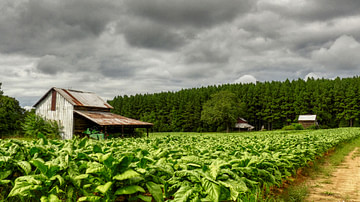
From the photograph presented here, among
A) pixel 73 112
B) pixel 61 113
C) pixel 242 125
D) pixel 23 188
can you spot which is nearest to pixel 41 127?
pixel 61 113

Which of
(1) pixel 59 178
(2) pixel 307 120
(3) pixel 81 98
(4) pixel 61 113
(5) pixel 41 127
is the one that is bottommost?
(2) pixel 307 120

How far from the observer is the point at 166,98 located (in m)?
82.9

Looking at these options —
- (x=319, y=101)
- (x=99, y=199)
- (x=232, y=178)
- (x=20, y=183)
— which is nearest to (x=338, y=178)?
(x=232, y=178)

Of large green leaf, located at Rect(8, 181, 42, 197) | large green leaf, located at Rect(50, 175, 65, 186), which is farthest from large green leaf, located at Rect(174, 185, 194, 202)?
large green leaf, located at Rect(8, 181, 42, 197)

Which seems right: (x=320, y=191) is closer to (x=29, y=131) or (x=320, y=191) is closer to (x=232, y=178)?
(x=232, y=178)

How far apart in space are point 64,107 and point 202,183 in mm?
28289

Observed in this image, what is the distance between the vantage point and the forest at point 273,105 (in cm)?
6894

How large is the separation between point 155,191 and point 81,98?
29.6m

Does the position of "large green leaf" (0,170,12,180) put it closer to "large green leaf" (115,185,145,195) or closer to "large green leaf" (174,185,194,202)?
"large green leaf" (115,185,145,195)

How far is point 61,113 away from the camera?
28.3 m

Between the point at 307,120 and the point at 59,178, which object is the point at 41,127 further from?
the point at 307,120

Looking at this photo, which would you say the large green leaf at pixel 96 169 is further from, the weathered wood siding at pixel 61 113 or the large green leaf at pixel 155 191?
the weathered wood siding at pixel 61 113

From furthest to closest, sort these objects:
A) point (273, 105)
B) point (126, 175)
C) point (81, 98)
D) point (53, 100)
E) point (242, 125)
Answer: point (273, 105) → point (242, 125) → point (81, 98) → point (53, 100) → point (126, 175)

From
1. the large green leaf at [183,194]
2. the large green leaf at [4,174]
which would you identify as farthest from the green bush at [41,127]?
the large green leaf at [183,194]
